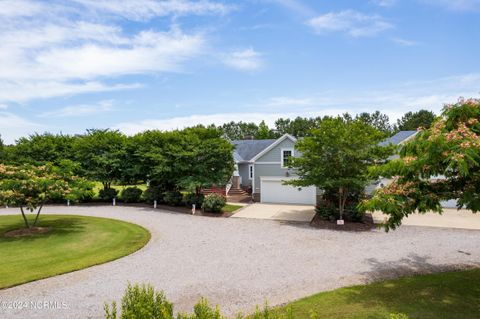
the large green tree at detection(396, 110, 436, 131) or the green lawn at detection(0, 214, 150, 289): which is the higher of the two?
the large green tree at detection(396, 110, 436, 131)

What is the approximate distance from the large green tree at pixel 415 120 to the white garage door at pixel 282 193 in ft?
205

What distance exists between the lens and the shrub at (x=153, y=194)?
1032 inches

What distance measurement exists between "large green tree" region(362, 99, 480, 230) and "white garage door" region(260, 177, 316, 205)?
63.2 ft

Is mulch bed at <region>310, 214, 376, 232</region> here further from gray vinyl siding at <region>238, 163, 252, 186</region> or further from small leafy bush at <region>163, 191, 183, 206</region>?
gray vinyl siding at <region>238, 163, 252, 186</region>

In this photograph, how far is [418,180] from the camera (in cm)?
805

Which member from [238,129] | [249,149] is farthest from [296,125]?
[249,149]

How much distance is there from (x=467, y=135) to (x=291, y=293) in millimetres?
6249

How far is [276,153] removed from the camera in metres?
29.0

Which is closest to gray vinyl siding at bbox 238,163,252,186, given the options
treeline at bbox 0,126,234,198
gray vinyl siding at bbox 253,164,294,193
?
gray vinyl siding at bbox 253,164,294,193

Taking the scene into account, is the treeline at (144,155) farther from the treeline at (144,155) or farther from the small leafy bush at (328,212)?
the small leafy bush at (328,212)

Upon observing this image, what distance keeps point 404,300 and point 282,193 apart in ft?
65.1

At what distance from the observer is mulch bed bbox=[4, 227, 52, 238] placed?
15.9 m

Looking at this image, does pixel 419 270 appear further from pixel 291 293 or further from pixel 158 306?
pixel 158 306

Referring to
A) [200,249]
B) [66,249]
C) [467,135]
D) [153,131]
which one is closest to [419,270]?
[467,135]
